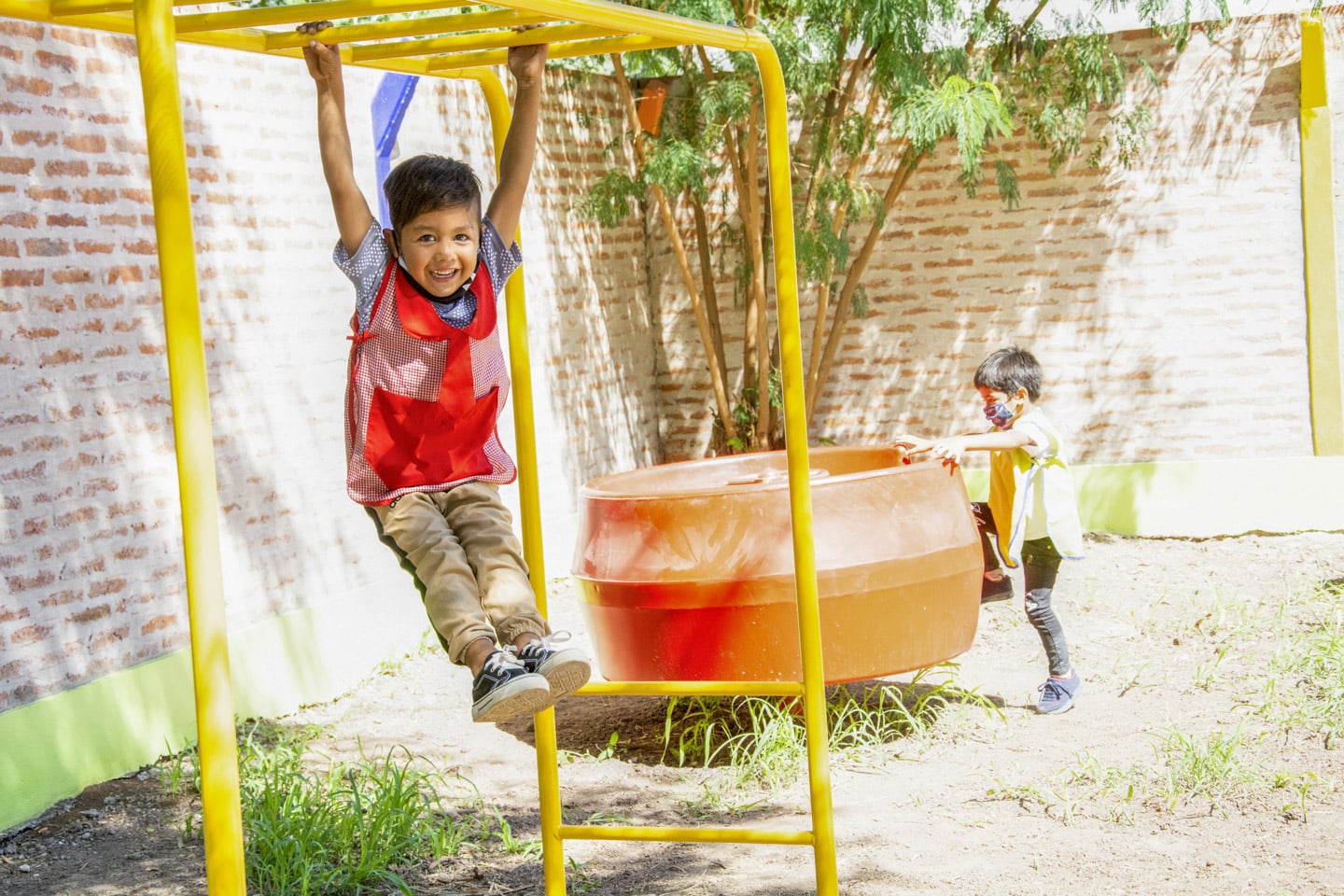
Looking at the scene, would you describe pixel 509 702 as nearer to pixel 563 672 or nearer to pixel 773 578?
pixel 563 672

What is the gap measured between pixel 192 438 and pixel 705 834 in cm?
169

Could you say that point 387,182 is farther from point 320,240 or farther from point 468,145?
point 468,145

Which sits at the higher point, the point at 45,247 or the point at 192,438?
the point at 45,247

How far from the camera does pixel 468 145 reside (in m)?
7.56

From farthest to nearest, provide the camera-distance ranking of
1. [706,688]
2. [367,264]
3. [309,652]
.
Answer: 1. [309,652]
2. [706,688]
3. [367,264]

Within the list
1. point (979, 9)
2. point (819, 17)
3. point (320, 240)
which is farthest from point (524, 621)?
point (979, 9)

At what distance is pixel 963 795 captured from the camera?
4.34 metres

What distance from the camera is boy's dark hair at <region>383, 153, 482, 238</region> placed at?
274 cm

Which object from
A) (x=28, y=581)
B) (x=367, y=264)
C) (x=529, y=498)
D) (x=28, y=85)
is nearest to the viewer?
(x=367, y=264)

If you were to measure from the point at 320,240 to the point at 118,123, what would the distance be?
127 centimetres

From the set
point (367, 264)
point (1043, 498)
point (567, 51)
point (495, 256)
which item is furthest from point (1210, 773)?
point (367, 264)

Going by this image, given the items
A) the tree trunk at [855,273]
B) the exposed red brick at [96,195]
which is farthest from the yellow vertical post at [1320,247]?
the exposed red brick at [96,195]

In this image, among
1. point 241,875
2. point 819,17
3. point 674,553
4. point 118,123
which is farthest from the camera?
point 819,17

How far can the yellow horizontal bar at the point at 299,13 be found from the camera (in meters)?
2.29
